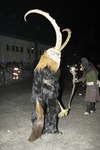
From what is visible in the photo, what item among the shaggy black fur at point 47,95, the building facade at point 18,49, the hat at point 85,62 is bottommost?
the shaggy black fur at point 47,95

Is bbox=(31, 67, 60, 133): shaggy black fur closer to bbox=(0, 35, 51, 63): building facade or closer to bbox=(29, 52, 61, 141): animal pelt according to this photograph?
bbox=(29, 52, 61, 141): animal pelt

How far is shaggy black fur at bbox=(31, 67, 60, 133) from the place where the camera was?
22.3 ft

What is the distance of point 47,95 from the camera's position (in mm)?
6930

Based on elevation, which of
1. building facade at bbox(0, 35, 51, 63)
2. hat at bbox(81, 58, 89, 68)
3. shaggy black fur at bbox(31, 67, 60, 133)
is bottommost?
shaggy black fur at bbox(31, 67, 60, 133)

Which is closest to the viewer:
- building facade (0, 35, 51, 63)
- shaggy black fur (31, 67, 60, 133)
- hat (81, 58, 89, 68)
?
shaggy black fur (31, 67, 60, 133)

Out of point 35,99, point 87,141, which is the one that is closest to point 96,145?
point 87,141

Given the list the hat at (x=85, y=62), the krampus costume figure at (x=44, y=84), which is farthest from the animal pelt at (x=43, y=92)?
the hat at (x=85, y=62)

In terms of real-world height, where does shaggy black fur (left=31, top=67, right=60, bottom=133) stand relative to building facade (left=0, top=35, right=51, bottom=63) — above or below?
below

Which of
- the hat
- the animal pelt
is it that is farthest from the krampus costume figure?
the hat

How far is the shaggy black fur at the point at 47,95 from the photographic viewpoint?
22.3 feet

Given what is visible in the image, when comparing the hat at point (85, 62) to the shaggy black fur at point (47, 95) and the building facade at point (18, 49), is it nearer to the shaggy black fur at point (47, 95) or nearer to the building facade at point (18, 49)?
the shaggy black fur at point (47, 95)

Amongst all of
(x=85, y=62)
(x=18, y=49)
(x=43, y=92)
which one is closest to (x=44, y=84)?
(x=43, y=92)

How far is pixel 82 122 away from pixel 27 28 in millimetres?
35072

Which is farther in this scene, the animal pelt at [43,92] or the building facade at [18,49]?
the building facade at [18,49]
